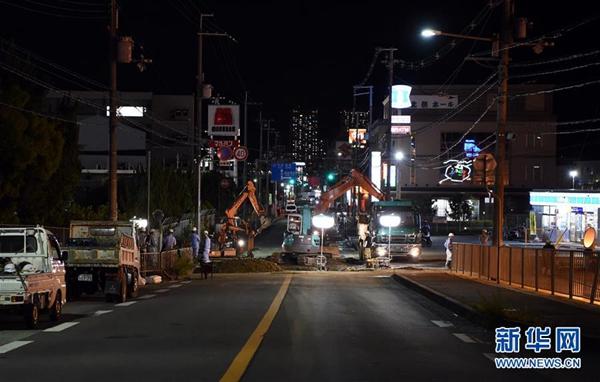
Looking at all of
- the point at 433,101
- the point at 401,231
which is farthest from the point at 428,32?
the point at 433,101

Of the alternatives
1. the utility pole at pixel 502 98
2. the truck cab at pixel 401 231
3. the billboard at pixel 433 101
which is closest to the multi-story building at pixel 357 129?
the billboard at pixel 433 101

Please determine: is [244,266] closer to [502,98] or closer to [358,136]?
[502,98]

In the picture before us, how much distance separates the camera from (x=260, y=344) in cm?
1328

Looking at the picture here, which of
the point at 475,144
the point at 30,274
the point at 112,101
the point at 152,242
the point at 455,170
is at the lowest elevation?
the point at 152,242

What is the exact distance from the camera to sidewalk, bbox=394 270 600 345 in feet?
49.4

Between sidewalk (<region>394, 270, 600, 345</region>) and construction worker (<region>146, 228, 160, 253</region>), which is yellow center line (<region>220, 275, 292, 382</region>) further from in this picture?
construction worker (<region>146, 228, 160, 253</region>)

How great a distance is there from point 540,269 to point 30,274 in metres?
14.2

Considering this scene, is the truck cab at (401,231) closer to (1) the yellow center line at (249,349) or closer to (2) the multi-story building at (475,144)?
(1) the yellow center line at (249,349)

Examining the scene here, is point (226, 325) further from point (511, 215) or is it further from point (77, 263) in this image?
point (511, 215)

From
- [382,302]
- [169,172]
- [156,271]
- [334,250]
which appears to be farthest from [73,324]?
[169,172]

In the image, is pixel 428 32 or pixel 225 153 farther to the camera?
pixel 225 153

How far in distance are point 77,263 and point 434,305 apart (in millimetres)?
9627

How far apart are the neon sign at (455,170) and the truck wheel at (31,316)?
73100 millimetres

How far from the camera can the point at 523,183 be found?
98375 millimetres
